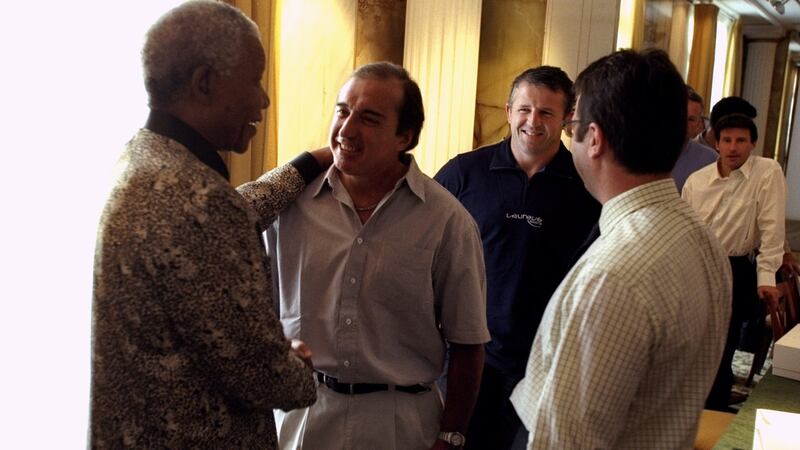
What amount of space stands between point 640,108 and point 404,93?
773mm

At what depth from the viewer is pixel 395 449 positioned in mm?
1888

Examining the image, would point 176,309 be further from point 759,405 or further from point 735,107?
point 735,107

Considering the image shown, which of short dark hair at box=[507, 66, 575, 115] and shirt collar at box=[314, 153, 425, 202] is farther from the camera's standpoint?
short dark hair at box=[507, 66, 575, 115]

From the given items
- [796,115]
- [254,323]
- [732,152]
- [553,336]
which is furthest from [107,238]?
[796,115]

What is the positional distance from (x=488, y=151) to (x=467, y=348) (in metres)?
1.06

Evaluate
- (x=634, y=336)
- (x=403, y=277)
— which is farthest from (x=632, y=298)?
(x=403, y=277)

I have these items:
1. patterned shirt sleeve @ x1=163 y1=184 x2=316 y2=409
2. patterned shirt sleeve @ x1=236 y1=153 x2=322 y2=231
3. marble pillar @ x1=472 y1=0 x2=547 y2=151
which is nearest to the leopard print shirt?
patterned shirt sleeve @ x1=163 y1=184 x2=316 y2=409

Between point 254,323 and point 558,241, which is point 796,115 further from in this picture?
point 254,323

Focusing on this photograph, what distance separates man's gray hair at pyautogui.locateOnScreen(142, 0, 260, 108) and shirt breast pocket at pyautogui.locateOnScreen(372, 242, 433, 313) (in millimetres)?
722

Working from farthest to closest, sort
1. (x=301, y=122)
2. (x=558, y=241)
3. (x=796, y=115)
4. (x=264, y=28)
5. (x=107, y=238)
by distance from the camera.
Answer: (x=796, y=115) → (x=301, y=122) → (x=264, y=28) → (x=558, y=241) → (x=107, y=238)

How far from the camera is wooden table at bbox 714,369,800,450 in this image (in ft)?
6.21

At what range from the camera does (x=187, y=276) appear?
1209 mm

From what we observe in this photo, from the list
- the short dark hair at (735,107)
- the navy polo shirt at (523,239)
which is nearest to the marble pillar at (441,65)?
the short dark hair at (735,107)

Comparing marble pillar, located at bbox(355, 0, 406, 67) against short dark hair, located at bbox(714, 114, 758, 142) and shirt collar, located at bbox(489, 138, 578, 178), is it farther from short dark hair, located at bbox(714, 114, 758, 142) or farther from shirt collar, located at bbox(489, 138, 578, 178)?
shirt collar, located at bbox(489, 138, 578, 178)
